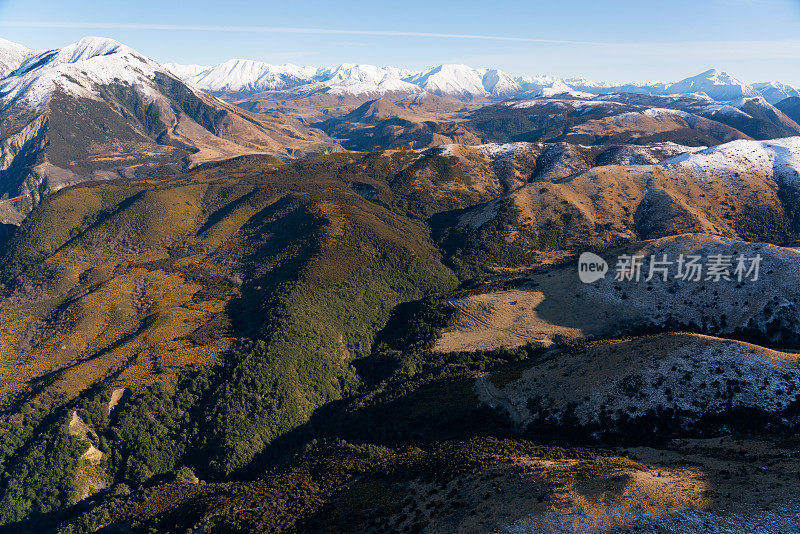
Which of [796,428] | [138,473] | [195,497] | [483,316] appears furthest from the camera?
[483,316]

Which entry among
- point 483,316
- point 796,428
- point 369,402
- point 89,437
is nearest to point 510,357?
point 483,316

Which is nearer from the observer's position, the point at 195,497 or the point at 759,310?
the point at 195,497

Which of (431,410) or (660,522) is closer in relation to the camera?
(660,522)

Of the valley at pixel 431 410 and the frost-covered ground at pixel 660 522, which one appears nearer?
the frost-covered ground at pixel 660 522

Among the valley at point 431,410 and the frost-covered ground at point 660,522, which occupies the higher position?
the frost-covered ground at point 660,522

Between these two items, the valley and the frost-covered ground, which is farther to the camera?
A: the valley

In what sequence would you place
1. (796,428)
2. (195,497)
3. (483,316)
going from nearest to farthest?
(796,428)
(195,497)
(483,316)

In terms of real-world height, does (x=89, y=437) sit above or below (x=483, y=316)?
below

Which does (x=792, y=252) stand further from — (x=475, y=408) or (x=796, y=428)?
(x=475, y=408)

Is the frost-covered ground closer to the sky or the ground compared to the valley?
closer to the sky

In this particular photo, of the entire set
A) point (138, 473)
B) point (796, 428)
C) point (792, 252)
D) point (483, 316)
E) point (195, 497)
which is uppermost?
point (792, 252)

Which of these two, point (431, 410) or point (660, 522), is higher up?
point (660, 522)
